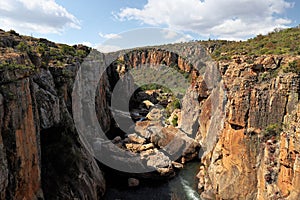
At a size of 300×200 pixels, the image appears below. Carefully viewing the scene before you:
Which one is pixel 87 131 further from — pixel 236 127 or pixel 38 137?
pixel 236 127

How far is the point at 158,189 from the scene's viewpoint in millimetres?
24047

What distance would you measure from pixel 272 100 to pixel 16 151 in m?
15.9

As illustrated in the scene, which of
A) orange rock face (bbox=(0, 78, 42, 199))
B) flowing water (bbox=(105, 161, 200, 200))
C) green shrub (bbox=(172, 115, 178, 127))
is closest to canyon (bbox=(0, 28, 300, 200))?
orange rock face (bbox=(0, 78, 42, 199))

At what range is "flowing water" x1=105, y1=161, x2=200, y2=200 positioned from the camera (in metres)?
22.7

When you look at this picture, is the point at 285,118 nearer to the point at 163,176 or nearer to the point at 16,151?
the point at 163,176

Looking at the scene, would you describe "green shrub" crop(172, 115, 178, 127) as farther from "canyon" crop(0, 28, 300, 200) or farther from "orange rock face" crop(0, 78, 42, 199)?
"orange rock face" crop(0, 78, 42, 199)

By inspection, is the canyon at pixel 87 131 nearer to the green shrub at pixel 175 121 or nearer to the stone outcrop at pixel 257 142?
the stone outcrop at pixel 257 142

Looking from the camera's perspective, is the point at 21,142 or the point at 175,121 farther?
the point at 175,121

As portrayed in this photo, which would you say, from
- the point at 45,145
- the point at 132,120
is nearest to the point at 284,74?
the point at 45,145

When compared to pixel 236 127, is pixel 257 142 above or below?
below

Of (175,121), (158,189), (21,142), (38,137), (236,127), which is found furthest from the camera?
(175,121)

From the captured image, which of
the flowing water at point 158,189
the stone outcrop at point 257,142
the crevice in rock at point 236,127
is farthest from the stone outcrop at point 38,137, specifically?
the crevice in rock at point 236,127

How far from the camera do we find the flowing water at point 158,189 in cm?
2272

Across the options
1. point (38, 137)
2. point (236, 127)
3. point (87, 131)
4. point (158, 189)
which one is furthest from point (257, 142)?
point (87, 131)
